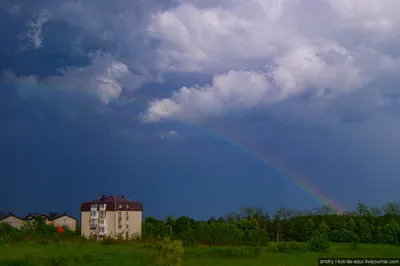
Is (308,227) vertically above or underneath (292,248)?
above

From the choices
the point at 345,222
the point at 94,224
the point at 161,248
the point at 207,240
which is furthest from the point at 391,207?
the point at 161,248

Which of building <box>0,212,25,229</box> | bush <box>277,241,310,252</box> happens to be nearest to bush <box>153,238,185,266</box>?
bush <box>277,241,310,252</box>

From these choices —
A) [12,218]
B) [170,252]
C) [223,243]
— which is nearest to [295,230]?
[223,243]

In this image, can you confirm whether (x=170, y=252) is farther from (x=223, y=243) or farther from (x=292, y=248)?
(x=223, y=243)

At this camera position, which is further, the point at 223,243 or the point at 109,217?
the point at 109,217

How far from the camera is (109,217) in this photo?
42594mm

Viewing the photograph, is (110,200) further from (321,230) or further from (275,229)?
(321,230)

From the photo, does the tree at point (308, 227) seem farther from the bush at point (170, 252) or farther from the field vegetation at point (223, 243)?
the bush at point (170, 252)

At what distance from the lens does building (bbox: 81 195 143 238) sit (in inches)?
1671

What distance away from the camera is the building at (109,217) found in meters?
42.4

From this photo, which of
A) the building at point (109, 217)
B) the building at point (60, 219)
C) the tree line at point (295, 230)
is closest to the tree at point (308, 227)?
the tree line at point (295, 230)

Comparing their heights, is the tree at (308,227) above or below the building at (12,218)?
below

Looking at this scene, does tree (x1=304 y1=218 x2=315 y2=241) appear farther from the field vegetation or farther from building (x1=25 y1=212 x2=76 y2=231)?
building (x1=25 y1=212 x2=76 y2=231)

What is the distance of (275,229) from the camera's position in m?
38.2
